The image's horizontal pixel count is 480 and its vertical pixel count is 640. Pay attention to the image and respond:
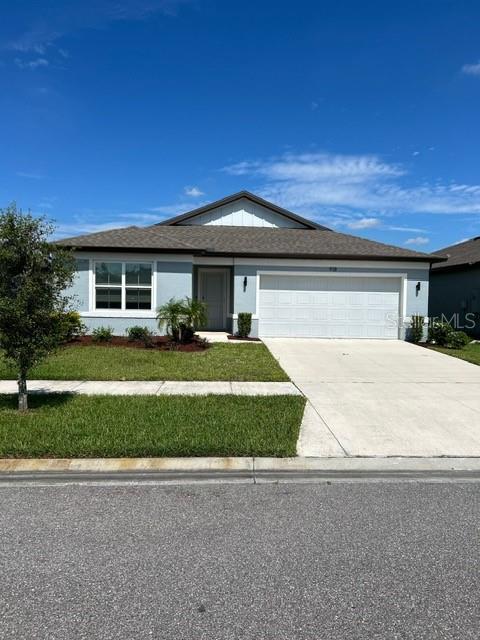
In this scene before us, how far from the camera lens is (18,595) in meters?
3.01

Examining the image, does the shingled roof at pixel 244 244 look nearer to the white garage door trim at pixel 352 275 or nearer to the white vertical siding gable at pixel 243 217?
the white garage door trim at pixel 352 275

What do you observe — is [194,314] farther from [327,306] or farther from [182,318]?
[327,306]

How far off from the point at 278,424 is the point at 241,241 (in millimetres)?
12984

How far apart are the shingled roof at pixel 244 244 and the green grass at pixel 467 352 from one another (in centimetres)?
343

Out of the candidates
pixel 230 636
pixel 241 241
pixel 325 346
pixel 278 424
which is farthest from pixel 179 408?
pixel 241 241

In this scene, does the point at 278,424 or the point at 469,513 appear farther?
the point at 278,424

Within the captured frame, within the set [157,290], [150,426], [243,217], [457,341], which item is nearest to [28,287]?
[150,426]

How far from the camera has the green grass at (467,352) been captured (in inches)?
521

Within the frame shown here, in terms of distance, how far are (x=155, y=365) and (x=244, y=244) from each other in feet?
27.5

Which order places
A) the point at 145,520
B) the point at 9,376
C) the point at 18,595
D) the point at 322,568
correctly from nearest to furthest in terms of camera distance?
the point at 18,595
the point at 322,568
the point at 145,520
the point at 9,376

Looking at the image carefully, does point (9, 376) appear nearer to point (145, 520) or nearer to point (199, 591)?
point (145, 520)

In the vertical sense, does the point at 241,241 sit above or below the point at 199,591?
above

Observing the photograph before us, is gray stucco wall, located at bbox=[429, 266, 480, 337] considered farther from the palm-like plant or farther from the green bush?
the palm-like plant

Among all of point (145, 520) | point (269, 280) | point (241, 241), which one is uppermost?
point (241, 241)
